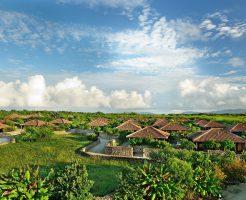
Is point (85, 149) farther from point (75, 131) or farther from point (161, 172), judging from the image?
point (75, 131)

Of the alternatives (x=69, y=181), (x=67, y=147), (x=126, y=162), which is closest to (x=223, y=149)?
(x=126, y=162)

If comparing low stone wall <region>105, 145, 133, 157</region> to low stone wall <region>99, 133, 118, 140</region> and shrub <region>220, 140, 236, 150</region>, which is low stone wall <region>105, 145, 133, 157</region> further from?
low stone wall <region>99, 133, 118, 140</region>

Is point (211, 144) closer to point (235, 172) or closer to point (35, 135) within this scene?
point (235, 172)

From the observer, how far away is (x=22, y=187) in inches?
508

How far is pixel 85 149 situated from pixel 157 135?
330 inches

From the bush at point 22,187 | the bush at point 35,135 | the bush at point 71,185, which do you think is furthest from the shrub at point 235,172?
the bush at point 35,135

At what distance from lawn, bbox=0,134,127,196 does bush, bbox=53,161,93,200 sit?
8.33 ft

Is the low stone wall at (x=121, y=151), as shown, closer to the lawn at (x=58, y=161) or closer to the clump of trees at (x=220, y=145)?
the lawn at (x=58, y=161)

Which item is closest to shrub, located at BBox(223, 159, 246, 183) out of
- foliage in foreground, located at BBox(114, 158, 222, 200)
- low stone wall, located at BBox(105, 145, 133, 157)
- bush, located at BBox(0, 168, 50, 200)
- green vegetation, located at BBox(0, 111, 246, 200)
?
green vegetation, located at BBox(0, 111, 246, 200)

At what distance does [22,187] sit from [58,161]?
1406cm

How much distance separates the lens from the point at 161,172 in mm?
15734

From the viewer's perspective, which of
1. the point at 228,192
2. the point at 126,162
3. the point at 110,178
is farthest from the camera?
the point at 126,162

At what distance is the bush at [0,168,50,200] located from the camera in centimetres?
1255

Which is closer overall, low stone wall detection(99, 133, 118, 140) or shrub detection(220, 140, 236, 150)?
shrub detection(220, 140, 236, 150)
